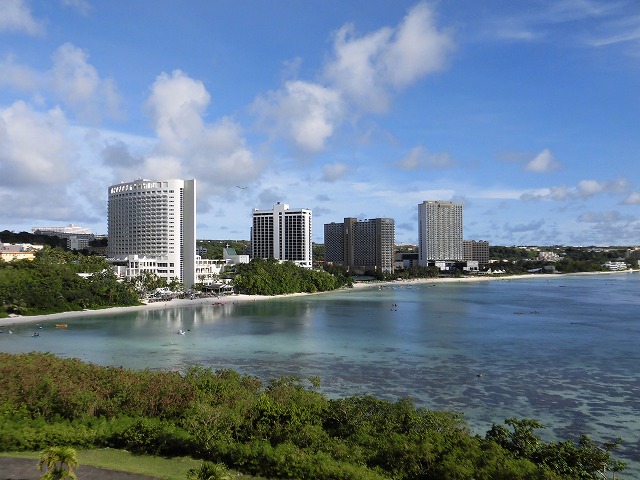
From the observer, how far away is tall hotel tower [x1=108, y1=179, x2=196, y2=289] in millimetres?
93812

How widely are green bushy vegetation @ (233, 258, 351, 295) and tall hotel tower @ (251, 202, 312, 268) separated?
58.1 ft

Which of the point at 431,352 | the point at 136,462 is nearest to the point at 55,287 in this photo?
the point at 431,352

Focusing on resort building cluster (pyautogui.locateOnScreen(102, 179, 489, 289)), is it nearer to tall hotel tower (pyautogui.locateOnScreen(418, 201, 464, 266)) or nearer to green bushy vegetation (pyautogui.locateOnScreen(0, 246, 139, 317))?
tall hotel tower (pyautogui.locateOnScreen(418, 201, 464, 266))

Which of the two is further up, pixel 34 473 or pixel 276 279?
pixel 276 279

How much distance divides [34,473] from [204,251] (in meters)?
122

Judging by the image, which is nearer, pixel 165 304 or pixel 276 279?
pixel 165 304

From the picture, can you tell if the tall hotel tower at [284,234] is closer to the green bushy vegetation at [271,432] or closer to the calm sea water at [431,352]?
the calm sea water at [431,352]

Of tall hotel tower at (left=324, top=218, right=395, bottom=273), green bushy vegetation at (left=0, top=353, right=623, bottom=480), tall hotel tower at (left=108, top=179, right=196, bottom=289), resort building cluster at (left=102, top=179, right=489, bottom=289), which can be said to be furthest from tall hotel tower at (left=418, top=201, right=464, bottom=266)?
green bushy vegetation at (left=0, top=353, right=623, bottom=480)

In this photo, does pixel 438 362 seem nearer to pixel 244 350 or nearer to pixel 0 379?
pixel 244 350

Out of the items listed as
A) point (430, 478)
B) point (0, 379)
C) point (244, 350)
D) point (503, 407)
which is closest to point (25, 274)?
point (244, 350)

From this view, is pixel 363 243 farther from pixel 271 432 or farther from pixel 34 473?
pixel 34 473

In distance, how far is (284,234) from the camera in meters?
128

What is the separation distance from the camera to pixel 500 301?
83000 millimetres

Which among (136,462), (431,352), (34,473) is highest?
(34,473)
